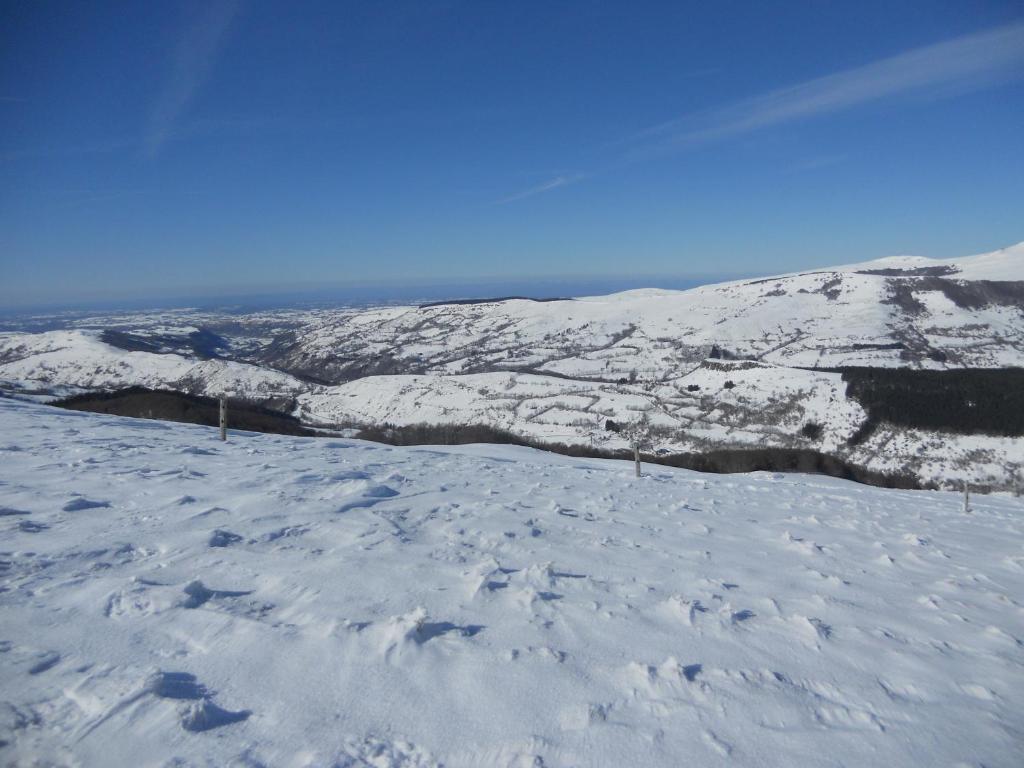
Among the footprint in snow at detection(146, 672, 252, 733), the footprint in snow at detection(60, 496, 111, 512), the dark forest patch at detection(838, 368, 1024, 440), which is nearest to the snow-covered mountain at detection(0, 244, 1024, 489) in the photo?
the dark forest patch at detection(838, 368, 1024, 440)

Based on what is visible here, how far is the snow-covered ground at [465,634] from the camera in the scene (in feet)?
11.7

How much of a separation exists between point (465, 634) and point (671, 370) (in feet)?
447

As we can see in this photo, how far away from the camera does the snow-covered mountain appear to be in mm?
73500

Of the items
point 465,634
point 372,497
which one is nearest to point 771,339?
point 372,497

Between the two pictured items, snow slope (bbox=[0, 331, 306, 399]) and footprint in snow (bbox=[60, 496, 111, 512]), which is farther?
snow slope (bbox=[0, 331, 306, 399])

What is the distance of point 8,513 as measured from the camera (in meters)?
7.05

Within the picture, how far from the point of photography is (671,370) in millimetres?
134375

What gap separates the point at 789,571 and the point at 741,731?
14.0ft

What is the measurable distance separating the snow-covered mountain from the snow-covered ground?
210ft

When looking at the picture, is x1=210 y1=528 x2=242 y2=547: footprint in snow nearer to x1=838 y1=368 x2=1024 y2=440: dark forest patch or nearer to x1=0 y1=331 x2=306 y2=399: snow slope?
x1=838 y1=368 x2=1024 y2=440: dark forest patch

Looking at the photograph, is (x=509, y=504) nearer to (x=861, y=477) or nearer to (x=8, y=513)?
(x=8, y=513)

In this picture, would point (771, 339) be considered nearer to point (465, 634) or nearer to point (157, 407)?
point (157, 407)

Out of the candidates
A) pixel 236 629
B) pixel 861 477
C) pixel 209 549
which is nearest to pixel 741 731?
pixel 236 629

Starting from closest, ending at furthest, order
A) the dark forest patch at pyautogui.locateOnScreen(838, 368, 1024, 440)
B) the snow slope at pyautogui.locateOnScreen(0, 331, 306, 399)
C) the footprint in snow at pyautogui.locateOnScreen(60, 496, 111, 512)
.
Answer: the footprint in snow at pyautogui.locateOnScreen(60, 496, 111, 512)
the dark forest patch at pyautogui.locateOnScreen(838, 368, 1024, 440)
the snow slope at pyautogui.locateOnScreen(0, 331, 306, 399)
